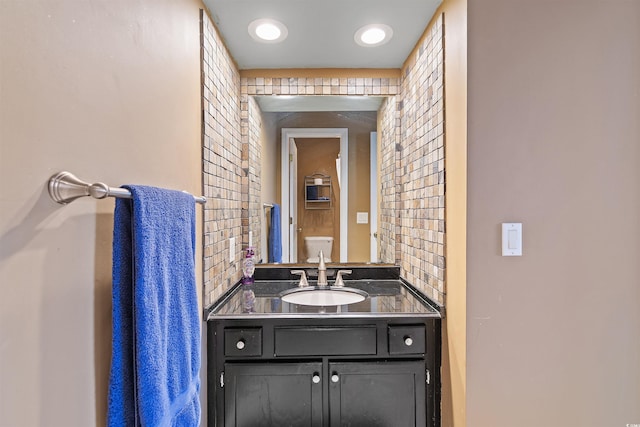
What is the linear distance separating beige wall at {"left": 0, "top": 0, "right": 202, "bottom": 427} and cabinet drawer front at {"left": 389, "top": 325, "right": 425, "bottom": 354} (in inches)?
39.0

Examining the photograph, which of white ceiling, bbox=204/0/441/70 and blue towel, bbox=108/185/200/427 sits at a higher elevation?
white ceiling, bbox=204/0/441/70

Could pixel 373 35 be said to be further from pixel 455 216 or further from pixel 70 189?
pixel 70 189

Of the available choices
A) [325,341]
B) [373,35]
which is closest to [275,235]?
[325,341]

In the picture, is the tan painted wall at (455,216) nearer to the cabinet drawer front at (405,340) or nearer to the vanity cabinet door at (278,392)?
the cabinet drawer front at (405,340)

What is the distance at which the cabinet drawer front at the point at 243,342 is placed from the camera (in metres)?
1.34

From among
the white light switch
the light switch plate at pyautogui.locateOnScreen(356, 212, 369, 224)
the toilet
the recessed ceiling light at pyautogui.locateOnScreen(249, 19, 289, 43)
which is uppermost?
the recessed ceiling light at pyautogui.locateOnScreen(249, 19, 289, 43)

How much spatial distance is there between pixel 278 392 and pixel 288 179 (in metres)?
1.17

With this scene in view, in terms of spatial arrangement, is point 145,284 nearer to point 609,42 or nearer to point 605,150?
point 605,150

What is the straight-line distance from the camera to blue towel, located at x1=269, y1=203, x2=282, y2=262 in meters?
2.04

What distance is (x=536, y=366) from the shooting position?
119cm

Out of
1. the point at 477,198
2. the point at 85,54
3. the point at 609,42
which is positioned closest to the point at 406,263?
the point at 477,198

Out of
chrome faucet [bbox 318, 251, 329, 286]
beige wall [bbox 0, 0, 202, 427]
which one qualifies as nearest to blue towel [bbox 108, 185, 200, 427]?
beige wall [bbox 0, 0, 202, 427]

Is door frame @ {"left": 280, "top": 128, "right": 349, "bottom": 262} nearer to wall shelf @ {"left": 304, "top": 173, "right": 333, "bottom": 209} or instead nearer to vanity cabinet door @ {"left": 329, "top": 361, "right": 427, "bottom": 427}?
wall shelf @ {"left": 304, "top": 173, "right": 333, "bottom": 209}

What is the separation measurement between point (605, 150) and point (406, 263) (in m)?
1.00
